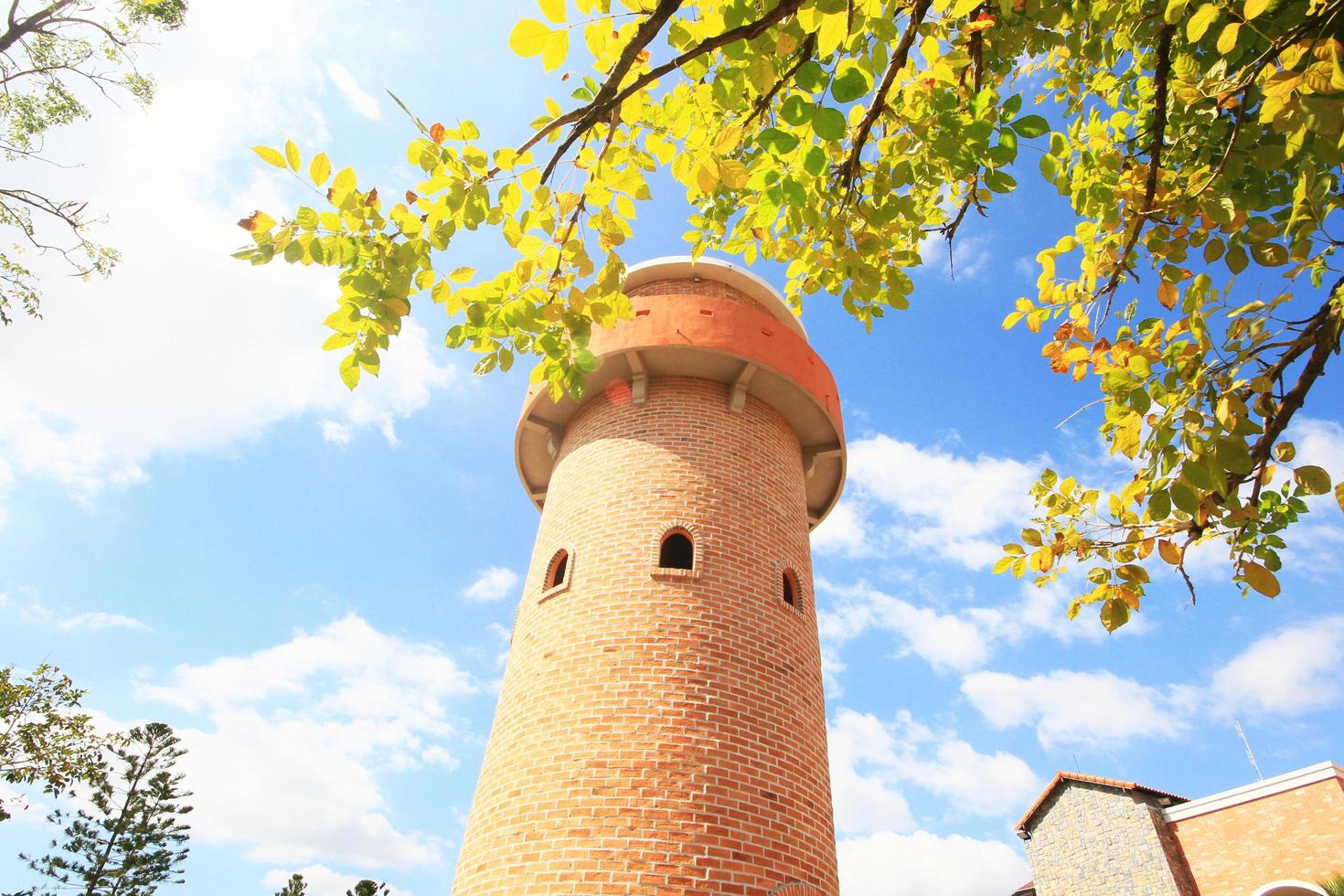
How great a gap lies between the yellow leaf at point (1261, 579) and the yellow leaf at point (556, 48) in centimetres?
305

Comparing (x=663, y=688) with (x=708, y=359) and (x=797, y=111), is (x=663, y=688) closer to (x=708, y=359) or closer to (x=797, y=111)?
(x=708, y=359)

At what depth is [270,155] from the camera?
7.43 feet

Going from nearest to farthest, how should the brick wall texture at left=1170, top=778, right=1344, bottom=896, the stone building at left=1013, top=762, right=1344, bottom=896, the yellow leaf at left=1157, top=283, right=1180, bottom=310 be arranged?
1. the yellow leaf at left=1157, top=283, right=1180, bottom=310
2. the brick wall texture at left=1170, top=778, right=1344, bottom=896
3. the stone building at left=1013, top=762, right=1344, bottom=896

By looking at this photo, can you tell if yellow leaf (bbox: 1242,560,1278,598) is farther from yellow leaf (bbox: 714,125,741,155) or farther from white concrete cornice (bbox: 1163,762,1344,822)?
white concrete cornice (bbox: 1163,762,1344,822)

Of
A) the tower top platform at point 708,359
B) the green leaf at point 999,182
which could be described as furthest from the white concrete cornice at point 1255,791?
the green leaf at point 999,182

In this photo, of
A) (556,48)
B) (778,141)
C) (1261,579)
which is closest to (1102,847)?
(1261,579)

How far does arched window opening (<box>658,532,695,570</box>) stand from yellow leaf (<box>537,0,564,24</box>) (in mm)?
5746

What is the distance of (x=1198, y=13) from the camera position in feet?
6.69

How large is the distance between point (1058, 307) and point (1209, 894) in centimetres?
1512

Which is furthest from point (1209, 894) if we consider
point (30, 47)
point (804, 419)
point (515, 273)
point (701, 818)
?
point (30, 47)

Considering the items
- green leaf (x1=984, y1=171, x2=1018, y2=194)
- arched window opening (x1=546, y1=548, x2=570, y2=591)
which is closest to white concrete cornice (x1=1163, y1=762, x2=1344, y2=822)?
arched window opening (x1=546, y1=548, x2=570, y2=591)

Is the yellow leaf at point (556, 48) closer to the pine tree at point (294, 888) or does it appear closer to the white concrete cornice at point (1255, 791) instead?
the white concrete cornice at point (1255, 791)

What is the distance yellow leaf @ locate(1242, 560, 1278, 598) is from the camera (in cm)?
282

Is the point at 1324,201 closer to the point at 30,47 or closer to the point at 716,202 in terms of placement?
the point at 716,202
